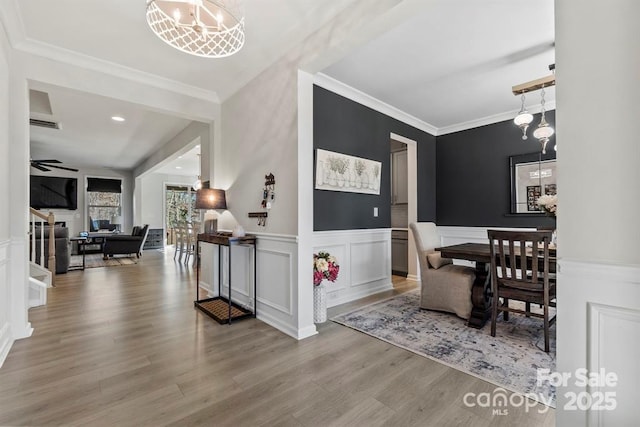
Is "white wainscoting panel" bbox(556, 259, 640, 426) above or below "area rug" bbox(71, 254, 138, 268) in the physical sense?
above

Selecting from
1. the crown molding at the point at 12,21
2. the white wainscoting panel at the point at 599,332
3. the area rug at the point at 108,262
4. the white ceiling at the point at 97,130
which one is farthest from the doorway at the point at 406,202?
the area rug at the point at 108,262

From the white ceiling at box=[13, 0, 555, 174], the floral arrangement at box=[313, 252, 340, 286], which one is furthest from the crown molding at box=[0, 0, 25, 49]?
the floral arrangement at box=[313, 252, 340, 286]

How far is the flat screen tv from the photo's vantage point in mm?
8219

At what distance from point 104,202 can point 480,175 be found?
10.7 metres

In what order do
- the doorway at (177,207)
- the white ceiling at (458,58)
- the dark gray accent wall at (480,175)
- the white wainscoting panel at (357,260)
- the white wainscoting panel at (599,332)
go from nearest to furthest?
the white wainscoting panel at (599,332)
the white ceiling at (458,58)
the white wainscoting panel at (357,260)
the dark gray accent wall at (480,175)
the doorway at (177,207)

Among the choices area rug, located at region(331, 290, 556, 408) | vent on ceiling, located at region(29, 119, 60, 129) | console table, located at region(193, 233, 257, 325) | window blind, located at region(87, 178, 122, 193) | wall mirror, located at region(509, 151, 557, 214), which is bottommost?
area rug, located at region(331, 290, 556, 408)

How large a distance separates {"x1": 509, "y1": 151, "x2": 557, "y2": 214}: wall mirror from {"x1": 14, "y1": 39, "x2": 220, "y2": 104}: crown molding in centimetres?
446

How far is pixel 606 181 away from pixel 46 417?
2.87m

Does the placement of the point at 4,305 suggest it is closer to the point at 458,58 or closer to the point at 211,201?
the point at 211,201

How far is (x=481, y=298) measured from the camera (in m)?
2.86

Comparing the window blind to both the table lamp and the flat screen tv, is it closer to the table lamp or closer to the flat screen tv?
the flat screen tv

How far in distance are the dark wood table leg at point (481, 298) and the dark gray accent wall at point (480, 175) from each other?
6.29 ft

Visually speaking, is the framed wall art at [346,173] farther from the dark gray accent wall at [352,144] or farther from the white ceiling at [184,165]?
the white ceiling at [184,165]

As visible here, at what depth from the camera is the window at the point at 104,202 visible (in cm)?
914
